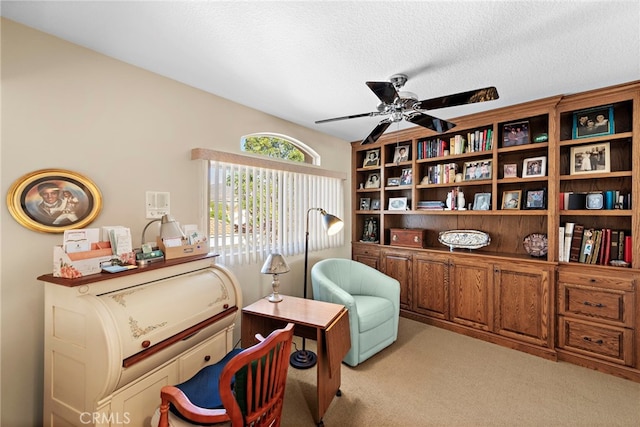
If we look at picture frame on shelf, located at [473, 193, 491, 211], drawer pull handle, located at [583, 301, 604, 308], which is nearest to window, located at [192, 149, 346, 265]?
picture frame on shelf, located at [473, 193, 491, 211]

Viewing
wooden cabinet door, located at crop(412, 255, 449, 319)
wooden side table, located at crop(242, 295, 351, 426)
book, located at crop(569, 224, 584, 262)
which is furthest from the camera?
wooden cabinet door, located at crop(412, 255, 449, 319)

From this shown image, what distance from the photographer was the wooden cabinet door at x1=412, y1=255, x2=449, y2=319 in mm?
3350

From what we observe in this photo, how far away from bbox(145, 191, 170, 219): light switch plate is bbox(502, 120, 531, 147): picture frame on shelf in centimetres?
345

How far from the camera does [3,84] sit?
155 cm

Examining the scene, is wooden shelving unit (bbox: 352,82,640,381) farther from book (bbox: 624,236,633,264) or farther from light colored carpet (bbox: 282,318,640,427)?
light colored carpet (bbox: 282,318,640,427)

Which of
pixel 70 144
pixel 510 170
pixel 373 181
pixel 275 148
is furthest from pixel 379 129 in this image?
pixel 70 144

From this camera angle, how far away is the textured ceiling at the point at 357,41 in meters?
1.47

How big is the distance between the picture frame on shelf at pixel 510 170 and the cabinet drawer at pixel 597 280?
1068mm

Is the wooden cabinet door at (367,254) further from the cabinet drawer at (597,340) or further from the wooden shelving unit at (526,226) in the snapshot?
the cabinet drawer at (597,340)

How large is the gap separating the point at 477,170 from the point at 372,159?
1.43 m

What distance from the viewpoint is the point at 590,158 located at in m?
2.62

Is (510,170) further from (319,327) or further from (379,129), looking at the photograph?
(319,327)

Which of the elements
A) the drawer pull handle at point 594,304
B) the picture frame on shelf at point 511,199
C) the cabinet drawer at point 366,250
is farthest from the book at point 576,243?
the cabinet drawer at point 366,250

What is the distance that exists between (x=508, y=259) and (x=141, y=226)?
3409 mm
